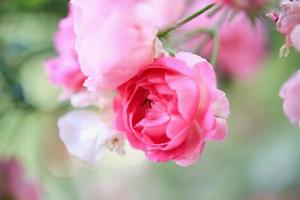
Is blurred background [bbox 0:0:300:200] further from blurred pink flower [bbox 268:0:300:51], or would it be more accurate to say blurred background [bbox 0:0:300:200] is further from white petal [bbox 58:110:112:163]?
blurred pink flower [bbox 268:0:300:51]

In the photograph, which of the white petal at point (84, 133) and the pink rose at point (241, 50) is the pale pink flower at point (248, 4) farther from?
the pink rose at point (241, 50)

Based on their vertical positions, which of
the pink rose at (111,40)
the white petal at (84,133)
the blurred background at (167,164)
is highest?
the pink rose at (111,40)

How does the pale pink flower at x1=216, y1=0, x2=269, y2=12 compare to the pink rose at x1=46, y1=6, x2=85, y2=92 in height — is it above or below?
above

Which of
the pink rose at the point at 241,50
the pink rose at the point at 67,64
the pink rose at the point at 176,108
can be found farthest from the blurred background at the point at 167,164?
the pink rose at the point at 176,108

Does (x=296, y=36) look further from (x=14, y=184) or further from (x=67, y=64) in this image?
(x=14, y=184)

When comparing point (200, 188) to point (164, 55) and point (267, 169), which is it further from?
point (164, 55)

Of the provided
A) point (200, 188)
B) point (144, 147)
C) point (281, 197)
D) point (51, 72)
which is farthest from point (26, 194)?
point (200, 188)

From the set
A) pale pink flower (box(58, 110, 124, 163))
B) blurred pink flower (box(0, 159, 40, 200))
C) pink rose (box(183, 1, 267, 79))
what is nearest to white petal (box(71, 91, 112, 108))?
pale pink flower (box(58, 110, 124, 163))
